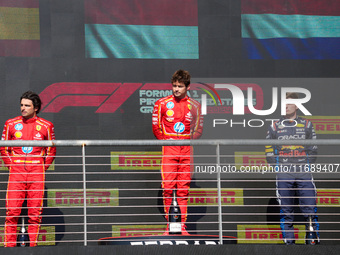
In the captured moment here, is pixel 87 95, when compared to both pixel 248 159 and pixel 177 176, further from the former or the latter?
pixel 248 159

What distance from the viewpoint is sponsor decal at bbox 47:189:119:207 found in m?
5.65

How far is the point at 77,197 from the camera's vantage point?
5664 mm

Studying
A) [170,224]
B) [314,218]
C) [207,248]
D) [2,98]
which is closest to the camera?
[207,248]

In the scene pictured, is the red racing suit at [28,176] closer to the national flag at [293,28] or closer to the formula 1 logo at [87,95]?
the formula 1 logo at [87,95]

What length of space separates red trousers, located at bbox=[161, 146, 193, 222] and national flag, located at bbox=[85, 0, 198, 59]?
50.4 inches

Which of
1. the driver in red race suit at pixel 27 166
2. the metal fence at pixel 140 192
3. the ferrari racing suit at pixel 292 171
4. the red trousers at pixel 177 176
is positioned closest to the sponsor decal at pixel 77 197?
the metal fence at pixel 140 192

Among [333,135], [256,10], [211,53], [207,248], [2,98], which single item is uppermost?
[256,10]

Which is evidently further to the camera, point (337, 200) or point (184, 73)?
point (337, 200)

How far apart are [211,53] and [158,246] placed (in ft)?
8.31

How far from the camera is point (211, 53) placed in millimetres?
5941

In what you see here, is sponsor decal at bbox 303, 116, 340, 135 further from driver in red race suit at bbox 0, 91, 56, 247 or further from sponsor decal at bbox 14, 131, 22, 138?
sponsor decal at bbox 14, 131, 22, 138

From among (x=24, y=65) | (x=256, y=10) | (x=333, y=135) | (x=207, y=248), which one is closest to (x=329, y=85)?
(x=333, y=135)

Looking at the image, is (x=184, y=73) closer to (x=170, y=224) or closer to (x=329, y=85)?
(x=170, y=224)

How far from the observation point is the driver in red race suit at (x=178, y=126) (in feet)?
16.4
